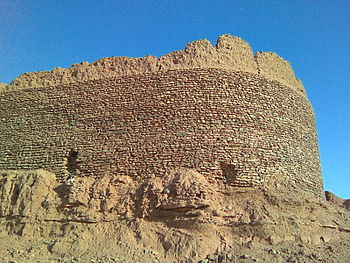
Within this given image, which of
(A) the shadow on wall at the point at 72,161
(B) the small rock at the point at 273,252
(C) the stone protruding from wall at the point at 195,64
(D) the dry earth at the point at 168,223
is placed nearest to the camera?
(B) the small rock at the point at 273,252

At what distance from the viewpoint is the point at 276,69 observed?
13.1m

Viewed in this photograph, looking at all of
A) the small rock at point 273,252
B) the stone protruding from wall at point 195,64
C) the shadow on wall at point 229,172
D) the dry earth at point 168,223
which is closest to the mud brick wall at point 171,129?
the shadow on wall at point 229,172

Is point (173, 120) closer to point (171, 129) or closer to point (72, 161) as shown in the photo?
point (171, 129)

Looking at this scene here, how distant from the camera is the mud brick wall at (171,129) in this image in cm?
1104

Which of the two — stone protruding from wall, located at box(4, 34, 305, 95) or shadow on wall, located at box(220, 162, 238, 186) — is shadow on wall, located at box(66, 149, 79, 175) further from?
shadow on wall, located at box(220, 162, 238, 186)

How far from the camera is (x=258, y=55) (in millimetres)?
13070

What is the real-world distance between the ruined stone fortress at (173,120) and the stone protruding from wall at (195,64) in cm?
4

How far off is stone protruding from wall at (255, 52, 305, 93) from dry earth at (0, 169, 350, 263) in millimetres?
3806

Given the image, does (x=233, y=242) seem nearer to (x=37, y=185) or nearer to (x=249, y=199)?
(x=249, y=199)

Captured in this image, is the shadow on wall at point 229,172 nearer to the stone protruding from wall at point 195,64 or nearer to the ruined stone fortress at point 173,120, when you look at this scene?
the ruined stone fortress at point 173,120

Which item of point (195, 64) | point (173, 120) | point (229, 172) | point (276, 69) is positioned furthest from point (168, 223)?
point (276, 69)

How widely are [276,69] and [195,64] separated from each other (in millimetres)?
2846

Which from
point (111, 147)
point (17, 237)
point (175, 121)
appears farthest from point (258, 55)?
point (17, 237)

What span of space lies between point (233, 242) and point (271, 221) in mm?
1118
